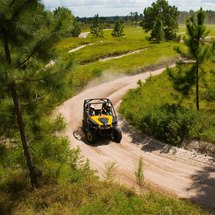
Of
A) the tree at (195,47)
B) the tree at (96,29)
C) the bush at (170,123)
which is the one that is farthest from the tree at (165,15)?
the bush at (170,123)

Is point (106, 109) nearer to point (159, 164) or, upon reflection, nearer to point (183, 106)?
point (183, 106)

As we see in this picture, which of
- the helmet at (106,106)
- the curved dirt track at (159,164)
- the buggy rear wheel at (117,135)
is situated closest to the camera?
the curved dirt track at (159,164)

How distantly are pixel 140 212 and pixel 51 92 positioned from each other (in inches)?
Answer: 204

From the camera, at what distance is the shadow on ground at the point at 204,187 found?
552 inches

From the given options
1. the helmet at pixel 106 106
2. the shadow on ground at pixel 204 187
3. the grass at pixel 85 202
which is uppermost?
the helmet at pixel 106 106

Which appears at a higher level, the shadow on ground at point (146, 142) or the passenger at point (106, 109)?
the passenger at point (106, 109)

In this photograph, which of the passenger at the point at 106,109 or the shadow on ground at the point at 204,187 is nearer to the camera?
the shadow on ground at the point at 204,187

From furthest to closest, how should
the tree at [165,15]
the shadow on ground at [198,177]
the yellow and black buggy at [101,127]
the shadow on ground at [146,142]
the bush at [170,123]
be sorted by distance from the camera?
1. the tree at [165,15]
2. the bush at [170,123]
3. the yellow and black buggy at [101,127]
4. the shadow on ground at [146,142]
5. the shadow on ground at [198,177]

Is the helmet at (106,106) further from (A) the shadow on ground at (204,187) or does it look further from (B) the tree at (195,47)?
(A) the shadow on ground at (204,187)

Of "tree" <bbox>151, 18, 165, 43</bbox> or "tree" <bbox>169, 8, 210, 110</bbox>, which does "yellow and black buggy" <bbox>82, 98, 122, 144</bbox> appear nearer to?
"tree" <bbox>169, 8, 210, 110</bbox>

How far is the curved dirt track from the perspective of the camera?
15148mm

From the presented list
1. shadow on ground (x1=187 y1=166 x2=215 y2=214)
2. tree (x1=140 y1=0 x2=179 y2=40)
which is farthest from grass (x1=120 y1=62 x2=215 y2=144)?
tree (x1=140 y1=0 x2=179 y2=40)

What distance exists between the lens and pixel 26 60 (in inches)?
441

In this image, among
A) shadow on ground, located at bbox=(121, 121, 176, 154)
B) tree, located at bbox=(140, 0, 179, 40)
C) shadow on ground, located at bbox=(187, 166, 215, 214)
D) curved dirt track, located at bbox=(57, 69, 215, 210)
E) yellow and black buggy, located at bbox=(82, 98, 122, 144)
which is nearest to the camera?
shadow on ground, located at bbox=(187, 166, 215, 214)
